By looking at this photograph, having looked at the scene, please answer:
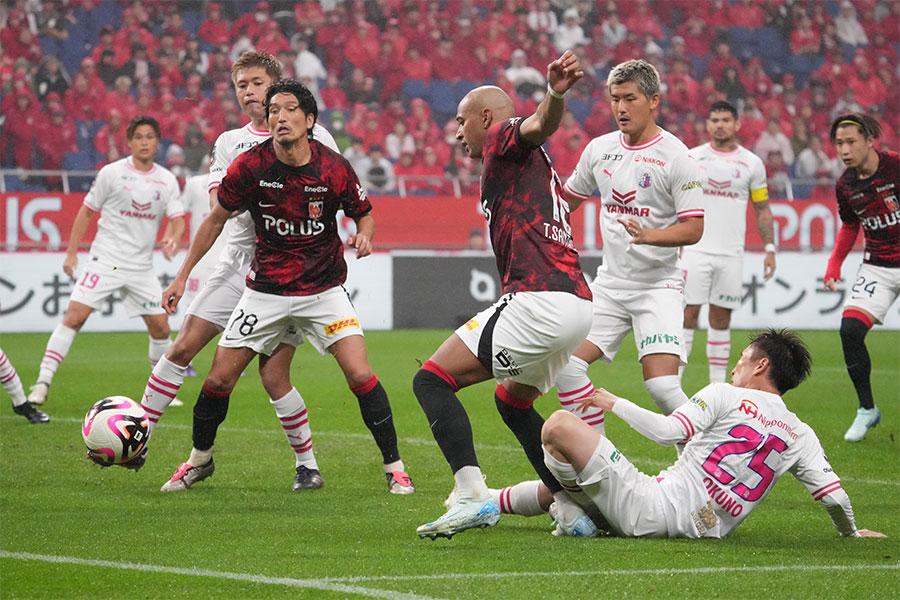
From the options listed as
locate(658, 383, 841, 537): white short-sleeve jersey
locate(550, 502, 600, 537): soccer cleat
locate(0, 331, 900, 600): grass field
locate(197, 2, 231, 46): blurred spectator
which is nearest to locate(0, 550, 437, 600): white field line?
locate(0, 331, 900, 600): grass field

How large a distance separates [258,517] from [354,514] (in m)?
0.46

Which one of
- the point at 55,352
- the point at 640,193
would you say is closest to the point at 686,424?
the point at 640,193

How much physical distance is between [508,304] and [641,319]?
5.41ft

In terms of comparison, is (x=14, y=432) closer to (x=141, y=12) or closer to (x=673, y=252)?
Result: (x=673, y=252)

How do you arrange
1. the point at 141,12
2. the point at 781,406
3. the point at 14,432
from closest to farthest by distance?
the point at 781,406 < the point at 14,432 < the point at 141,12

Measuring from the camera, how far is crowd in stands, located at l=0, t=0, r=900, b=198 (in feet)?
63.3

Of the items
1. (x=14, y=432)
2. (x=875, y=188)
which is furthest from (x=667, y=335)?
(x=14, y=432)

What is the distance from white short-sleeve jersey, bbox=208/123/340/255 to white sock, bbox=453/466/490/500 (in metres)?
2.41

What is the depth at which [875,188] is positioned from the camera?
8766 mm

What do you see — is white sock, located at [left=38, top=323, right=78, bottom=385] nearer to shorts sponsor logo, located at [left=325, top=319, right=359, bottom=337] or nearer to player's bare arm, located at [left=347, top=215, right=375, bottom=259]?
shorts sponsor logo, located at [left=325, top=319, right=359, bottom=337]

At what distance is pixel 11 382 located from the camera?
28.7 ft

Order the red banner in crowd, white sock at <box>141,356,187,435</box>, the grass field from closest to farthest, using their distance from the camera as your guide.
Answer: the grass field < white sock at <box>141,356,187,435</box> < the red banner in crowd

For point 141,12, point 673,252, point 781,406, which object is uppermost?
point 141,12

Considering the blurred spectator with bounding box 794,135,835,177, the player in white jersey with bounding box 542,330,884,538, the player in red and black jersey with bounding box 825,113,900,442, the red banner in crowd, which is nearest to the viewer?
the player in white jersey with bounding box 542,330,884,538
